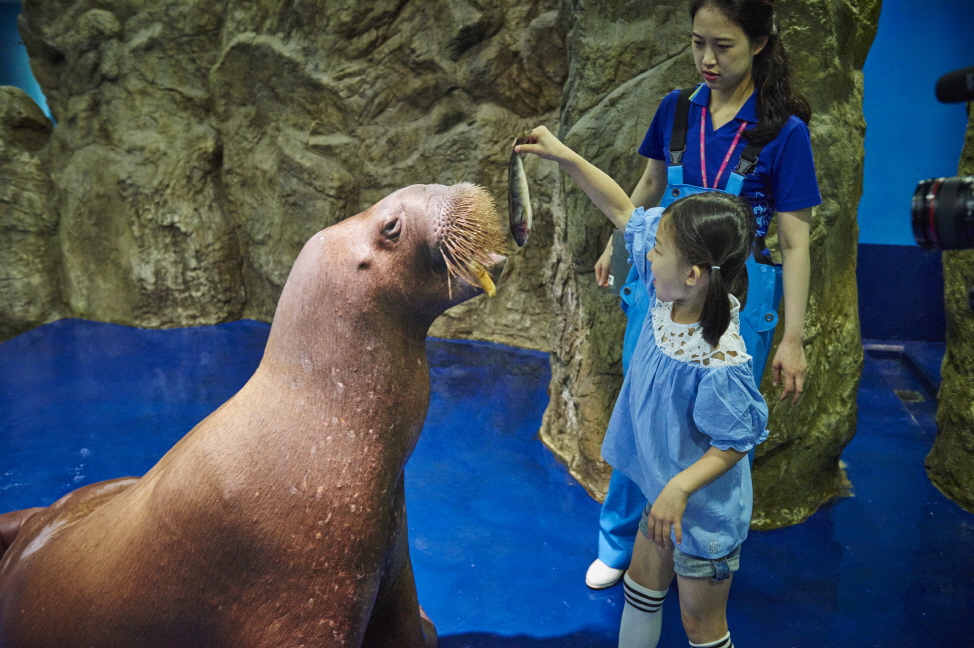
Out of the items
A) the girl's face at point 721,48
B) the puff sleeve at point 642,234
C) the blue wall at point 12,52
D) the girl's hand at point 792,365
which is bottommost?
the girl's hand at point 792,365

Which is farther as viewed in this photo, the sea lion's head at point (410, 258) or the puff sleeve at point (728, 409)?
the puff sleeve at point (728, 409)

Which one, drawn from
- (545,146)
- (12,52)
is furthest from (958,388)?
(12,52)

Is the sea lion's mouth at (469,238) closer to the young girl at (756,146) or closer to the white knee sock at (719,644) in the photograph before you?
the young girl at (756,146)

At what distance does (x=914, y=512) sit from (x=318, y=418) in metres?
2.76

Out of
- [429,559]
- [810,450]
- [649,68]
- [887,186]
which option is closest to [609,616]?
[429,559]

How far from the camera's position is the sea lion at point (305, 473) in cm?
147

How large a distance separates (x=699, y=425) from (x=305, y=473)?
838 millimetres

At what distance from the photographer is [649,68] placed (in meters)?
3.06

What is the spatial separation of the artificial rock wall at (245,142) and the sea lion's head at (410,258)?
7.17ft

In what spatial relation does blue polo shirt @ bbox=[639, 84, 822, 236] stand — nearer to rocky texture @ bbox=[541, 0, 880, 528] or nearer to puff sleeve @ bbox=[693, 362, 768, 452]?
puff sleeve @ bbox=[693, 362, 768, 452]

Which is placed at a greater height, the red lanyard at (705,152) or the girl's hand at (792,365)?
the red lanyard at (705,152)

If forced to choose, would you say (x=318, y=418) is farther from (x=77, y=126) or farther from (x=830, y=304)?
→ (x=77, y=126)

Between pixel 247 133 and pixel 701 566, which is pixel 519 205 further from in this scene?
pixel 247 133

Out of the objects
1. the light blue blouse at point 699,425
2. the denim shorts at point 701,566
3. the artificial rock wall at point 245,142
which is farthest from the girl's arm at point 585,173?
the artificial rock wall at point 245,142
